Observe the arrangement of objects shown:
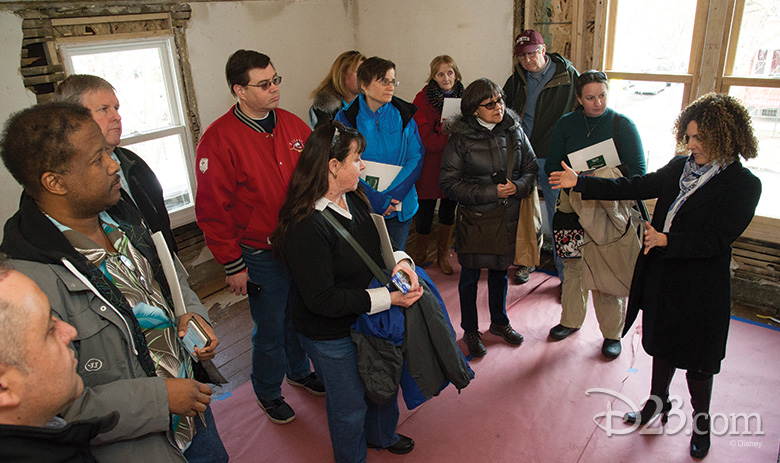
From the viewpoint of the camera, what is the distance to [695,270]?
7.93 ft

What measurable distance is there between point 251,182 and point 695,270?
215cm

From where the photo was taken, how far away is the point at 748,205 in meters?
2.29

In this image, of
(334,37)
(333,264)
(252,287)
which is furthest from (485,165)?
(334,37)

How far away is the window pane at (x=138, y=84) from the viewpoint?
4097 millimetres

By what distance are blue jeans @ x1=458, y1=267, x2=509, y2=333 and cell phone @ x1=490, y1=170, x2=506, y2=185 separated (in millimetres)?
597

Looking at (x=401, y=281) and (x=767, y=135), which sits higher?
(x=767, y=135)

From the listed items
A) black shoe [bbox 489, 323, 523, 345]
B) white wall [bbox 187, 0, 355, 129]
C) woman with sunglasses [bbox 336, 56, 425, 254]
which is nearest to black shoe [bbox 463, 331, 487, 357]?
black shoe [bbox 489, 323, 523, 345]

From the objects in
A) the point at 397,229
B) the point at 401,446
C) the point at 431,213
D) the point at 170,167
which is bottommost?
the point at 401,446

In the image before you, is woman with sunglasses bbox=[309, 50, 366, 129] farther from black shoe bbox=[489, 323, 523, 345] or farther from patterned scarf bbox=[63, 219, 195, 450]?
patterned scarf bbox=[63, 219, 195, 450]

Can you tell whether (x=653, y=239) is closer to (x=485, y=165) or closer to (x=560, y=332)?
(x=485, y=165)

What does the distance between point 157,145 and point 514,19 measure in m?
3.29

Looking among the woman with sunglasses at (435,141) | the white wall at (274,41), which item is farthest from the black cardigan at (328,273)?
the white wall at (274,41)

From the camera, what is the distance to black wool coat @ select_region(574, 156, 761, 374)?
7.54 feet

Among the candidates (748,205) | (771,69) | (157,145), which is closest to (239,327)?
(157,145)
